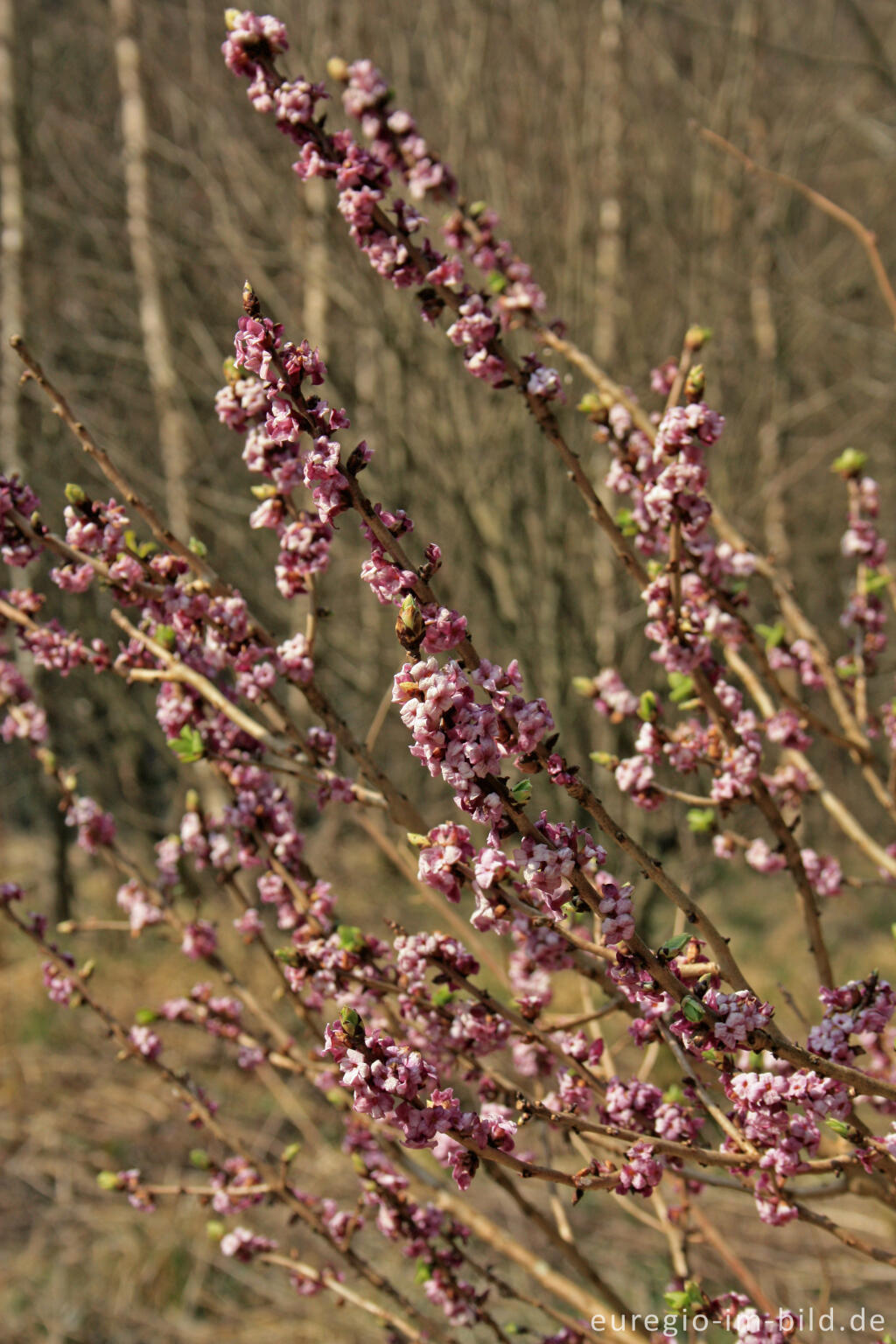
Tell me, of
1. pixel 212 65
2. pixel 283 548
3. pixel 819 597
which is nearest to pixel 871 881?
pixel 283 548

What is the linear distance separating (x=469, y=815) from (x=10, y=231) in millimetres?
8777

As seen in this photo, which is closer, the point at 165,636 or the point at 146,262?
the point at 165,636

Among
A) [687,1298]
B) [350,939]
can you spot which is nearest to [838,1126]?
[687,1298]

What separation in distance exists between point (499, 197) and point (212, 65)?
3092mm

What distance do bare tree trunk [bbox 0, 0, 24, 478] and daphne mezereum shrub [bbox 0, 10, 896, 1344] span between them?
275 inches

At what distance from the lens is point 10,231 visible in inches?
316

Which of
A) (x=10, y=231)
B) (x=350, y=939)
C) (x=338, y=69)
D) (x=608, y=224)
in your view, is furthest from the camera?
(x=10, y=231)

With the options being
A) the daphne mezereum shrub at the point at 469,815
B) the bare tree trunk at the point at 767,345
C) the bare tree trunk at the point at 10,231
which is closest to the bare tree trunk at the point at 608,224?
the bare tree trunk at the point at 767,345

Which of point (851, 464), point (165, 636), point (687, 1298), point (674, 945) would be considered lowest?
point (687, 1298)

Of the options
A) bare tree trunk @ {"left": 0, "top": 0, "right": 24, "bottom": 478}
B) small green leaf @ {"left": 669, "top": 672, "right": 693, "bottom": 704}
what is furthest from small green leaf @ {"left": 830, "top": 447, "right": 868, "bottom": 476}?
bare tree trunk @ {"left": 0, "top": 0, "right": 24, "bottom": 478}

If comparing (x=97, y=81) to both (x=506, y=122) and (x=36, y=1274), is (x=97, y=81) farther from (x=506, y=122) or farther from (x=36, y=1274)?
(x=36, y=1274)

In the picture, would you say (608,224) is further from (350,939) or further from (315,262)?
(350,939)

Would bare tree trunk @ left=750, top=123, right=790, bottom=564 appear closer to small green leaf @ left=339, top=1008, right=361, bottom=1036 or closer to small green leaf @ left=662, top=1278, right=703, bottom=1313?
small green leaf @ left=662, top=1278, right=703, bottom=1313

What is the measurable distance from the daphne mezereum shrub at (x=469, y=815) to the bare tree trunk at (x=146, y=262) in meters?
5.70
